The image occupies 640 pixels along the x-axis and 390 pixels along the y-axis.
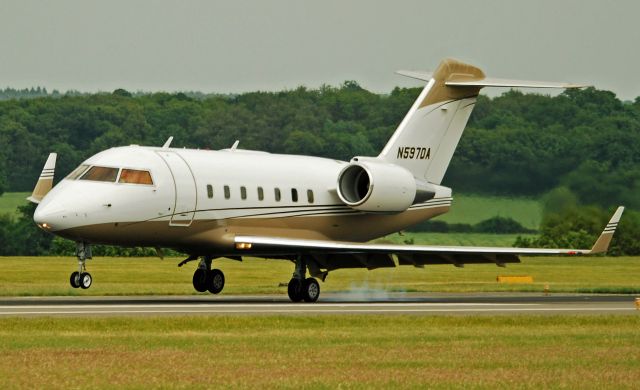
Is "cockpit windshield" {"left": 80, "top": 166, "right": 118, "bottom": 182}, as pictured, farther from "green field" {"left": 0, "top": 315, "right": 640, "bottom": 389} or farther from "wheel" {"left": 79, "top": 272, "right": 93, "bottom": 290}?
"green field" {"left": 0, "top": 315, "right": 640, "bottom": 389}

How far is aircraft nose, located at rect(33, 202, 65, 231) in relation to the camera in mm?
30891

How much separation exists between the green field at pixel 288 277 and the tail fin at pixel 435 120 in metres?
3.76

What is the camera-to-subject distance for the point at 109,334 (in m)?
22.7

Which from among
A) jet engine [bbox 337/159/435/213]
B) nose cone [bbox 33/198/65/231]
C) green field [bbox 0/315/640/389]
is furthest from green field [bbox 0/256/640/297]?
green field [bbox 0/315/640/389]

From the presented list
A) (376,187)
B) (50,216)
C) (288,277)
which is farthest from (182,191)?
(288,277)

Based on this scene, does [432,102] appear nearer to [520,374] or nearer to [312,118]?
[520,374]

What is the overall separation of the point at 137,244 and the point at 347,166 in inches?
251

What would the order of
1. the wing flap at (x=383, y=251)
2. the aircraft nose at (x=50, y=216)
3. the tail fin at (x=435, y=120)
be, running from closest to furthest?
1. the aircraft nose at (x=50, y=216)
2. the wing flap at (x=383, y=251)
3. the tail fin at (x=435, y=120)

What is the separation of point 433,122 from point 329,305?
30.8 feet

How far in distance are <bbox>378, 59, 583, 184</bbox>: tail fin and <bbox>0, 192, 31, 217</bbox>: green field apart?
41.1m

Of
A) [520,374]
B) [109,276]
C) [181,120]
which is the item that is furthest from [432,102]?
[181,120]

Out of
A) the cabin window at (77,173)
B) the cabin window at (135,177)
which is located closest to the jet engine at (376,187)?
the cabin window at (135,177)

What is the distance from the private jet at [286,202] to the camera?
32.1 metres

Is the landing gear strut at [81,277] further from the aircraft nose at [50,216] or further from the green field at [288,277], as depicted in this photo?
the green field at [288,277]
